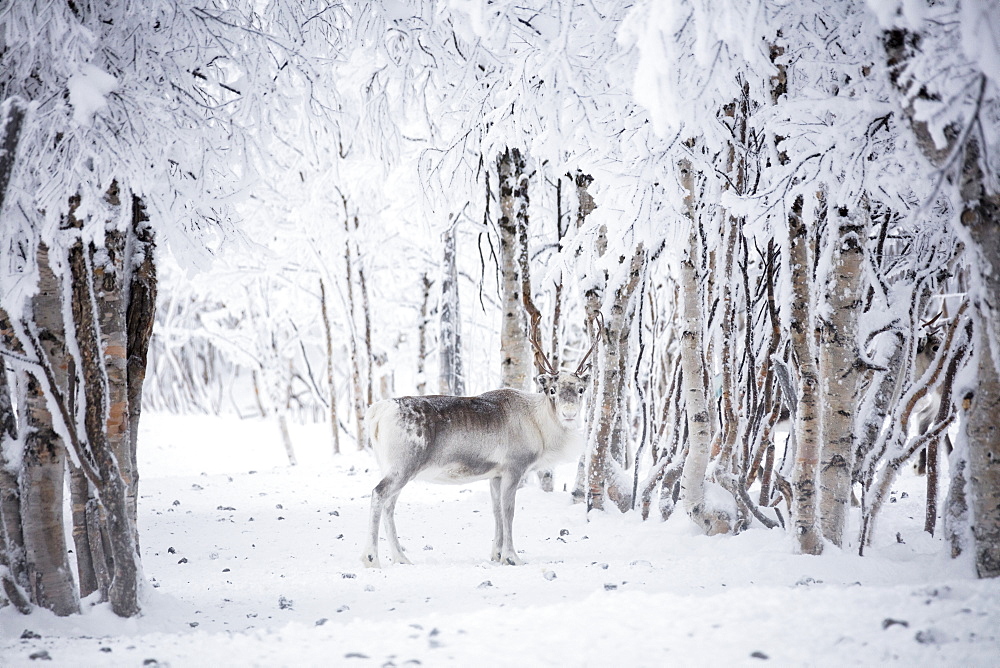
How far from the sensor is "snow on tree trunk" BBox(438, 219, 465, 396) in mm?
11523

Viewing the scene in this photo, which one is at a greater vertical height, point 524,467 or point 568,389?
point 568,389

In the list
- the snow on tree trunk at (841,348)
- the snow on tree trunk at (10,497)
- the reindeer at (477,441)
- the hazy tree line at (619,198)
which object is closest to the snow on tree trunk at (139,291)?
the hazy tree line at (619,198)

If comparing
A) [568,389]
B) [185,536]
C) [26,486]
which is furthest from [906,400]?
[185,536]

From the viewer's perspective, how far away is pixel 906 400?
487 centimetres

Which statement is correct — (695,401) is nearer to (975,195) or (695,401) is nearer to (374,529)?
(374,529)

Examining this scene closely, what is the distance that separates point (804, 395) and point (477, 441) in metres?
2.56

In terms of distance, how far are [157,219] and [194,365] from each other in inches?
1130

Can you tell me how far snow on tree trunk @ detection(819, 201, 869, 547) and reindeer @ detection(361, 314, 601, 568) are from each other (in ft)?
6.87

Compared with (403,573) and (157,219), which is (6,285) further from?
(403,573)

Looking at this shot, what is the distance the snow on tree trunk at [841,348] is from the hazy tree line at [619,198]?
0.6 inches

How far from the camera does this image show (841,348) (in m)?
4.30

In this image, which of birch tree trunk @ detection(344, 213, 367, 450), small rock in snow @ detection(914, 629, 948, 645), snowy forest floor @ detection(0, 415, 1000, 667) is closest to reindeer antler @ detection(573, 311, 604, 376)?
snowy forest floor @ detection(0, 415, 1000, 667)

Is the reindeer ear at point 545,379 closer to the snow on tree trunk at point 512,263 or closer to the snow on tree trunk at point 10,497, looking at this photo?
the snow on tree trunk at point 512,263

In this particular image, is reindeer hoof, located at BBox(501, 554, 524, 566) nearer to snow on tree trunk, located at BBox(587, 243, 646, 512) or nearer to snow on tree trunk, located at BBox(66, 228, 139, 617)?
snow on tree trunk, located at BBox(587, 243, 646, 512)
